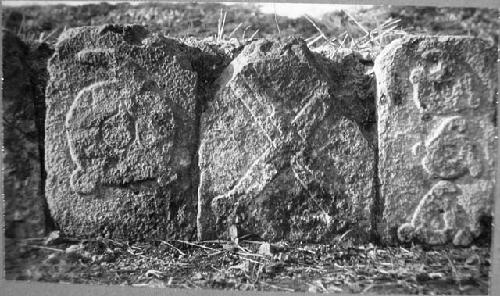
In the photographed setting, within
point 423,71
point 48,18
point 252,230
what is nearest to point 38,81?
point 48,18

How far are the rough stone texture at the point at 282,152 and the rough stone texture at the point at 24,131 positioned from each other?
24.6 inches

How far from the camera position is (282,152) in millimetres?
1899

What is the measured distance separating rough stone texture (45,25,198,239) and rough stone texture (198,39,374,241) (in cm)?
11

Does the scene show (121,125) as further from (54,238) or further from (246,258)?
(246,258)

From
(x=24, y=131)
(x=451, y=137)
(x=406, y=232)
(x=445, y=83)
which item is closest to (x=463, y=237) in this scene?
(x=406, y=232)

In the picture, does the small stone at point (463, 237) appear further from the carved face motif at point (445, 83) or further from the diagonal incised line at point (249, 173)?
the diagonal incised line at point (249, 173)

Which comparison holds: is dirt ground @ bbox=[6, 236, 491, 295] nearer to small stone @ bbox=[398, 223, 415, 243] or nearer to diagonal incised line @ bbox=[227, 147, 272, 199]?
small stone @ bbox=[398, 223, 415, 243]

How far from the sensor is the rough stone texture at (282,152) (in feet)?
6.20

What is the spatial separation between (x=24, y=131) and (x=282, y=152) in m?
0.98

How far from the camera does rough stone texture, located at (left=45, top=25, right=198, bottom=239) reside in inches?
74.0

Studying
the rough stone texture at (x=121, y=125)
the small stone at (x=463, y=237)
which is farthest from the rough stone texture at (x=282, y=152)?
the small stone at (x=463, y=237)

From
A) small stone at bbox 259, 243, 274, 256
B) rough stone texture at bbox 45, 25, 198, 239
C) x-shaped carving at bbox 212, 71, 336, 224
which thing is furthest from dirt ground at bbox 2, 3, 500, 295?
x-shaped carving at bbox 212, 71, 336, 224

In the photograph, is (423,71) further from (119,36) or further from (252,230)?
(119,36)

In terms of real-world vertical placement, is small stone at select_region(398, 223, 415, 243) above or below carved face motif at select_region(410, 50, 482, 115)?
below
